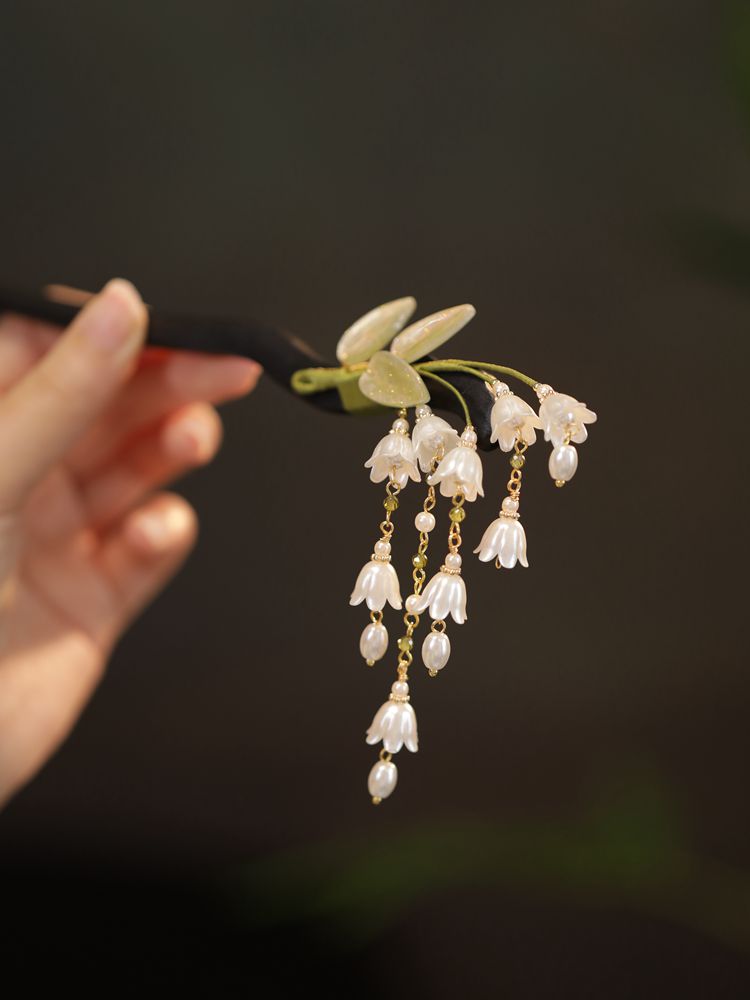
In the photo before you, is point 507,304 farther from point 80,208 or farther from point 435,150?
point 80,208

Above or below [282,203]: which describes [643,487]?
below

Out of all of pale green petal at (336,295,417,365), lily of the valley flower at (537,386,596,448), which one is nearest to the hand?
pale green petal at (336,295,417,365)

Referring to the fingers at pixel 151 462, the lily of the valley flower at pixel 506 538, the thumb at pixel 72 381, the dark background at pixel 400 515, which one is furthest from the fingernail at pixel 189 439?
the lily of the valley flower at pixel 506 538

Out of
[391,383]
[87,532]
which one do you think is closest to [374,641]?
[391,383]

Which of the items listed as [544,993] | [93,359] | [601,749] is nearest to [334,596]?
[601,749]

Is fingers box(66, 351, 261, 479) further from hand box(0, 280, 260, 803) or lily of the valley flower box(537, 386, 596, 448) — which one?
lily of the valley flower box(537, 386, 596, 448)

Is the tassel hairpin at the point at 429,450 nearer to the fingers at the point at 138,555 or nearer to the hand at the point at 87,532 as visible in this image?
the hand at the point at 87,532
